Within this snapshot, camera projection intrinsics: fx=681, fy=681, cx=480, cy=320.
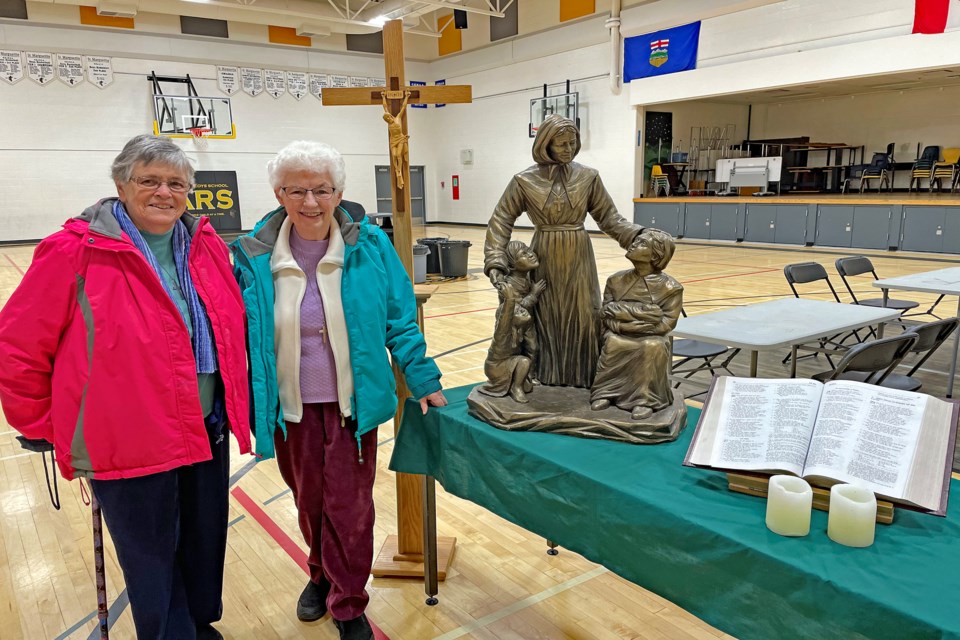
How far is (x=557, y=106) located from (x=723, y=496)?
1691 cm

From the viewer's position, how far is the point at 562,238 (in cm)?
220

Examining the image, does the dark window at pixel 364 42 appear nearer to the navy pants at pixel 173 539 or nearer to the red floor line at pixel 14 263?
the red floor line at pixel 14 263

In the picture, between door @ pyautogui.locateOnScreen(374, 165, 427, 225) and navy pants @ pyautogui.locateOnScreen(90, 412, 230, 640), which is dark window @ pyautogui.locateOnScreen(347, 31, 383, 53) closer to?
door @ pyautogui.locateOnScreen(374, 165, 427, 225)

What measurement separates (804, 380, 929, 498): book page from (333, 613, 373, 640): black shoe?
1546 millimetres

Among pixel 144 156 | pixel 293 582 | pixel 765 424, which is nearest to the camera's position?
pixel 765 424

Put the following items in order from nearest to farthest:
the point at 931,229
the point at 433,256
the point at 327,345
A: the point at 327,345, the point at 433,256, the point at 931,229

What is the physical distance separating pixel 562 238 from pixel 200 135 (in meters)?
17.3

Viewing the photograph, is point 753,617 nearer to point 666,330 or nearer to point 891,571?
point 891,571

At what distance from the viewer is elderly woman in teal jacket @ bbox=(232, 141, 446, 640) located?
78.7 inches

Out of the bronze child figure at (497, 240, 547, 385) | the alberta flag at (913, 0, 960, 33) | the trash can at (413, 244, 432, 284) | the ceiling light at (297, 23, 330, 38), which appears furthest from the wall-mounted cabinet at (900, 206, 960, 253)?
the ceiling light at (297, 23, 330, 38)

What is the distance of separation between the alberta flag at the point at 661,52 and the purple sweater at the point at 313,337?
1402 cm

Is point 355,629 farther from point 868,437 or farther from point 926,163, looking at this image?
point 926,163

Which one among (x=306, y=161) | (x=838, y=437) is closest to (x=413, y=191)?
(x=306, y=161)

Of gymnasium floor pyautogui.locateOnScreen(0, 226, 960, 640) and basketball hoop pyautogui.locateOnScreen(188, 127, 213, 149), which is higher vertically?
basketball hoop pyautogui.locateOnScreen(188, 127, 213, 149)
